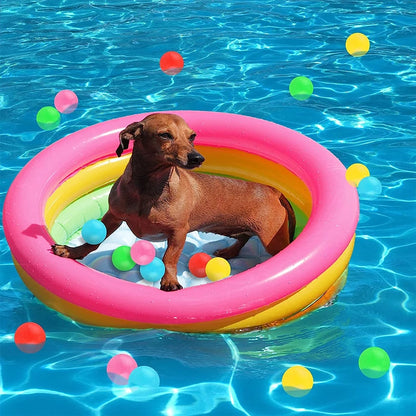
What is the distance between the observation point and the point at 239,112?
22.2 feet

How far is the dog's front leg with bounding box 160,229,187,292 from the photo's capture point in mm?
3977

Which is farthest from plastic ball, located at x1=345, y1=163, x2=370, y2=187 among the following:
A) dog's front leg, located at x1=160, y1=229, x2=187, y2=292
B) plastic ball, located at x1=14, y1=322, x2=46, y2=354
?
A: plastic ball, located at x1=14, y1=322, x2=46, y2=354

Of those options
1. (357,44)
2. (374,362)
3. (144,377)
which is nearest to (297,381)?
(374,362)

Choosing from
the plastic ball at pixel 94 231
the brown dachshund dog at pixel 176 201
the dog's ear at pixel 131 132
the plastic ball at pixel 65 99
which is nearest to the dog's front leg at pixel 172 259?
the brown dachshund dog at pixel 176 201

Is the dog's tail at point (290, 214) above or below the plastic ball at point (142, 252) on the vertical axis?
below

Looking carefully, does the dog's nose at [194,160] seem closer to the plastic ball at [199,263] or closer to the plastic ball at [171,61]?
the plastic ball at [199,263]

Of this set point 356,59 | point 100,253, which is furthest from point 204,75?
point 100,253

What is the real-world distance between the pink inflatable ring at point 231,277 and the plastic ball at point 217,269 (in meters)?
0.44

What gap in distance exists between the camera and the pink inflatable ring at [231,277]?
3.67 m

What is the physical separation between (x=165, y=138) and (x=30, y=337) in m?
1.25

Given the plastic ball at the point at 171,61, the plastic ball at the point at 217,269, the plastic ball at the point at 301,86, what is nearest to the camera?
the plastic ball at the point at 217,269

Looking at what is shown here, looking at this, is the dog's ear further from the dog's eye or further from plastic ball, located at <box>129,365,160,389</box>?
plastic ball, located at <box>129,365,160,389</box>

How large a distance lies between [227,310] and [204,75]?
14.0 feet

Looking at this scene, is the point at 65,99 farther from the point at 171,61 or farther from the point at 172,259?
the point at 172,259
